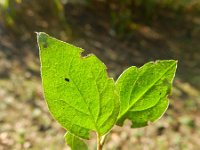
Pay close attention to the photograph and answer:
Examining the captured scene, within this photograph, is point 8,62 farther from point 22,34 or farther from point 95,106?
point 95,106

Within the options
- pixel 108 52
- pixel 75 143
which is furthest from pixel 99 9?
pixel 75 143

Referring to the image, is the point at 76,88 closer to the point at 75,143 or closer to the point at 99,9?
the point at 75,143

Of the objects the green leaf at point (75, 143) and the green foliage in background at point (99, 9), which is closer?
the green leaf at point (75, 143)

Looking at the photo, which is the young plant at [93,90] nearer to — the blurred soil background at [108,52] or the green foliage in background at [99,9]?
the blurred soil background at [108,52]

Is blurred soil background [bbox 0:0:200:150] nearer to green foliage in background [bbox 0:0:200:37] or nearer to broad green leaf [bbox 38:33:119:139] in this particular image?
green foliage in background [bbox 0:0:200:37]

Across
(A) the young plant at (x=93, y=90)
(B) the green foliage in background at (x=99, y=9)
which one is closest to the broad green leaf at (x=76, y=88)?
(A) the young plant at (x=93, y=90)

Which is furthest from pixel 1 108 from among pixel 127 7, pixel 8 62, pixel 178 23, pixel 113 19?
pixel 178 23
